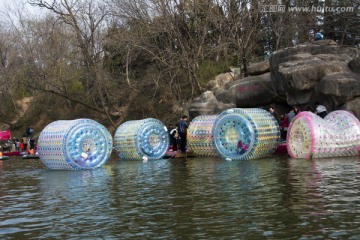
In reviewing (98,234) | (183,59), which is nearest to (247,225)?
(98,234)

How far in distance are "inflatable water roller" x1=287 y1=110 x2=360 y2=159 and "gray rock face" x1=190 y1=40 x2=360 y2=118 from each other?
4021 mm

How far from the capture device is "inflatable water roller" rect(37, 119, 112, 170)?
1725 cm

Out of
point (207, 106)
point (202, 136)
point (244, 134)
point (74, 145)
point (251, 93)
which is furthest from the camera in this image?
point (207, 106)

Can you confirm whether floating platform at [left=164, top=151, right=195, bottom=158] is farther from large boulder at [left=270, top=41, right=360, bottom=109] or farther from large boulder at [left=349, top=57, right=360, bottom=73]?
large boulder at [left=349, top=57, right=360, bottom=73]

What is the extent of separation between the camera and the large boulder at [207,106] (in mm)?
27452

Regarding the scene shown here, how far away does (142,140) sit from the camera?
21172 mm

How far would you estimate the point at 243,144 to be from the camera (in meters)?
18.6

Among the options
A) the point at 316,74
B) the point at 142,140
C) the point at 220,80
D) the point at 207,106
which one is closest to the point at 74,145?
the point at 142,140

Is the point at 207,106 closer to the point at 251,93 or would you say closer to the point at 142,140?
the point at 251,93

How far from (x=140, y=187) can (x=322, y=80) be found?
12.9 meters

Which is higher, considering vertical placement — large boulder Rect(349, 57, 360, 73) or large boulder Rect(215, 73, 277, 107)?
large boulder Rect(349, 57, 360, 73)

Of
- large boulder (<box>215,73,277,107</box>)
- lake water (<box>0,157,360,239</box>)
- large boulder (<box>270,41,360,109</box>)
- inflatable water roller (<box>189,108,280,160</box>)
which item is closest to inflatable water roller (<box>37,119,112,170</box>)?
lake water (<box>0,157,360,239</box>)

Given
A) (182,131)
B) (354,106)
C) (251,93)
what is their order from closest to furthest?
1. (354,106)
2. (182,131)
3. (251,93)

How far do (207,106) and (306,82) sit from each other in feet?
19.5
